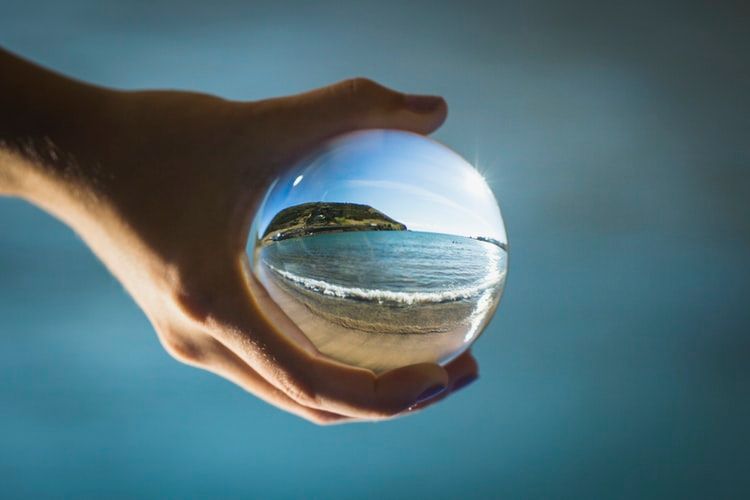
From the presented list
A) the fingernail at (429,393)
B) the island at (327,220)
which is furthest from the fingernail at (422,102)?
the fingernail at (429,393)

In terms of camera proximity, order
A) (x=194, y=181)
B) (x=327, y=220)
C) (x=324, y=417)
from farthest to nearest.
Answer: (x=324, y=417) < (x=327, y=220) < (x=194, y=181)

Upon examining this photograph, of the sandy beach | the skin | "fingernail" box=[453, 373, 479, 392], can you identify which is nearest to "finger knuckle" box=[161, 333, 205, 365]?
the skin

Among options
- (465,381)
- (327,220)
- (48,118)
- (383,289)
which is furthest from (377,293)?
(48,118)

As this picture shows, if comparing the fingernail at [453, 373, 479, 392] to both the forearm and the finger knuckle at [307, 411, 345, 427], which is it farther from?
the forearm

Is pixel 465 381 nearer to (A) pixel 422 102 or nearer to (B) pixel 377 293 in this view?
(B) pixel 377 293

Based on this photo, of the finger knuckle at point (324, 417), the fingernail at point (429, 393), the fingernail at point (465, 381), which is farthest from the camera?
the fingernail at point (465, 381)

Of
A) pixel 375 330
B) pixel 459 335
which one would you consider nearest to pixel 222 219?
pixel 375 330

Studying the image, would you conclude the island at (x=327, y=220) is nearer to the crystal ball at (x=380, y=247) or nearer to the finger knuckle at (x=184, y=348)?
the crystal ball at (x=380, y=247)
